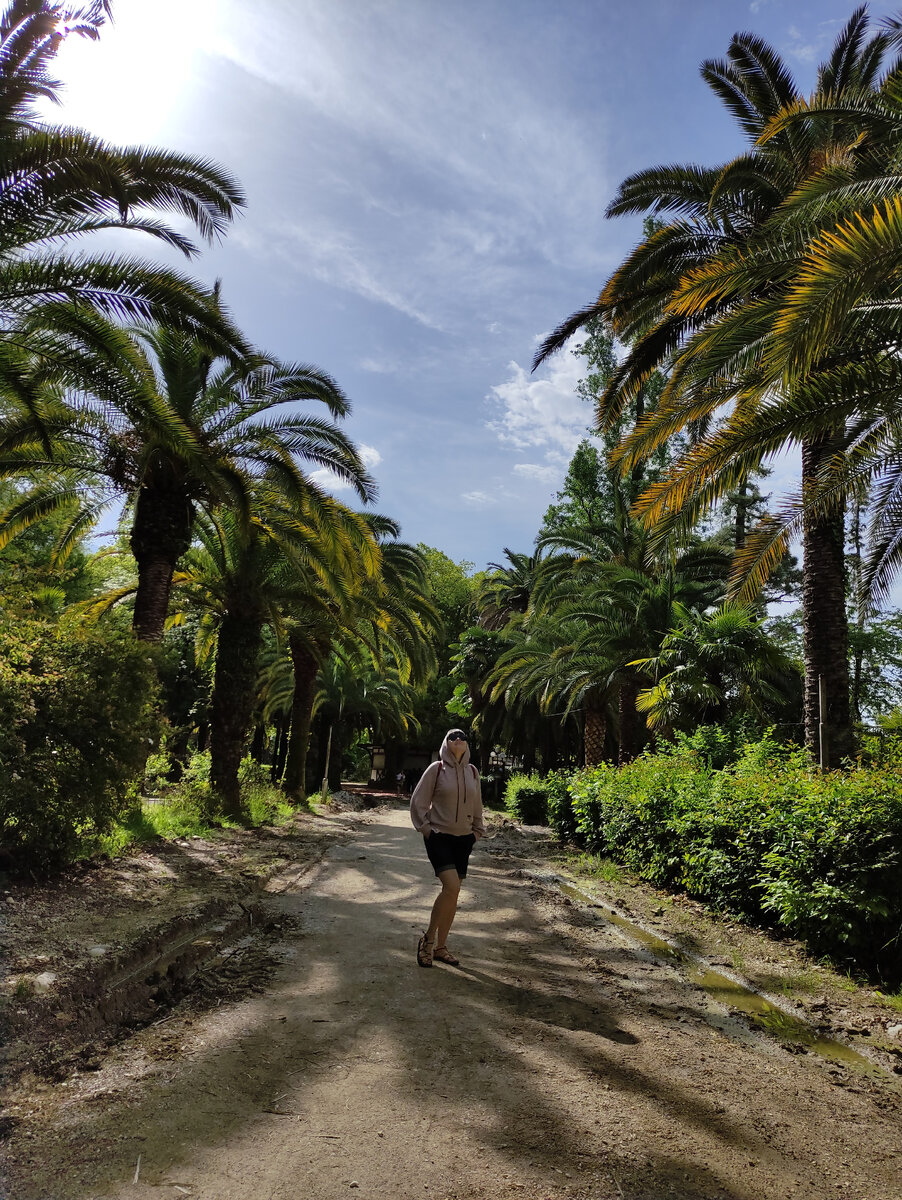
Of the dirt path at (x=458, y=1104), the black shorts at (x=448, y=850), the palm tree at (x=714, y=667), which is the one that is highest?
the palm tree at (x=714, y=667)

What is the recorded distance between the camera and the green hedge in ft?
19.1

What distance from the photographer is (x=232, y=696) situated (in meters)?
16.5

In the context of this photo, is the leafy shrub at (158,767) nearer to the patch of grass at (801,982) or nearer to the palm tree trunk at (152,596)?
the palm tree trunk at (152,596)

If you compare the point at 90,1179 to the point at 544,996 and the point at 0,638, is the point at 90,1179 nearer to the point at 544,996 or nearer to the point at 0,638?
the point at 544,996

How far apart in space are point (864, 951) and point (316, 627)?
51.8ft

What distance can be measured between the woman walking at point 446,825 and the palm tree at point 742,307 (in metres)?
4.25

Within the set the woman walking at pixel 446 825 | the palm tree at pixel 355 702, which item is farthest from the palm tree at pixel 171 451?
the palm tree at pixel 355 702

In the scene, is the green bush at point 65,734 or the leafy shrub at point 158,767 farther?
the leafy shrub at point 158,767

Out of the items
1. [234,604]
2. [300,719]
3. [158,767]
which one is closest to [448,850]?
[158,767]

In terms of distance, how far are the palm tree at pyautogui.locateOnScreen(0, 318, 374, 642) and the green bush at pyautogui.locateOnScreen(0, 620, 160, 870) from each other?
3753 millimetres

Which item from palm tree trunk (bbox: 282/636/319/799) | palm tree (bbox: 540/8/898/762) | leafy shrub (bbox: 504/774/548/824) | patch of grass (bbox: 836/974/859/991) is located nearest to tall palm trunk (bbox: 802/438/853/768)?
palm tree (bbox: 540/8/898/762)

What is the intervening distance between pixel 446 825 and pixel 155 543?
8480mm

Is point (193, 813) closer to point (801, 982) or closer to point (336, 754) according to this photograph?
point (801, 982)

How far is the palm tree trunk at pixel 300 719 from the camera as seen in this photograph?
22547 mm
